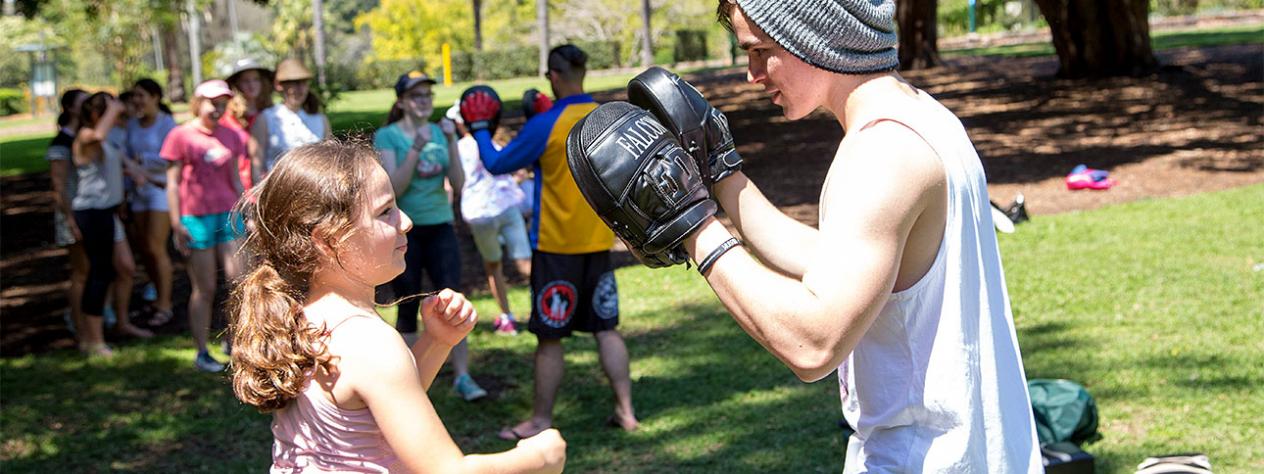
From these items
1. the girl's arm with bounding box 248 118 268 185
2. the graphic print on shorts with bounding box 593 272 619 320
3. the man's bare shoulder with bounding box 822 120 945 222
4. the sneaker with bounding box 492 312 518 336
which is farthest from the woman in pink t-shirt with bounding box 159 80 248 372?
the man's bare shoulder with bounding box 822 120 945 222

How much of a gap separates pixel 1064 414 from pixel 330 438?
366 cm

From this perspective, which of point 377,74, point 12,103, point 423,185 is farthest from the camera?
point 12,103

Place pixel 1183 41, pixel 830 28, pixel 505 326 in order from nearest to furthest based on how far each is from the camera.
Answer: pixel 830 28 < pixel 505 326 < pixel 1183 41

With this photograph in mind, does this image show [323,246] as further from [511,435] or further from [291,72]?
[291,72]

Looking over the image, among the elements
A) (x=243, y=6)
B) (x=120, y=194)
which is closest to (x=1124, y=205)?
(x=120, y=194)

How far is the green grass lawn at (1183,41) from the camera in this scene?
87.1 ft

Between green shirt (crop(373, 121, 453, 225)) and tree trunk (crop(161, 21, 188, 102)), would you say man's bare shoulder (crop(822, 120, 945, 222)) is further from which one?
tree trunk (crop(161, 21, 188, 102))

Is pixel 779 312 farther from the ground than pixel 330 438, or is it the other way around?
pixel 779 312

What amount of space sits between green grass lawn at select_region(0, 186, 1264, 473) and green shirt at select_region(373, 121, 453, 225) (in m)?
1.00

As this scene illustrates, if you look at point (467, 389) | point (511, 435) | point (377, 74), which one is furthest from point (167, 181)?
point (377, 74)

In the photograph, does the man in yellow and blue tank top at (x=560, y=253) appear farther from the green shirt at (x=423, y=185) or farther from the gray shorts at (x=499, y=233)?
the gray shorts at (x=499, y=233)

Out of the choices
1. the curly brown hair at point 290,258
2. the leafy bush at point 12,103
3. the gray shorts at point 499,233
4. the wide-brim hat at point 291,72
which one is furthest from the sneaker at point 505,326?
the leafy bush at point 12,103

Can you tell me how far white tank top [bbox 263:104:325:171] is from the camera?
711cm

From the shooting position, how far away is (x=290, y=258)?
233 centimetres
